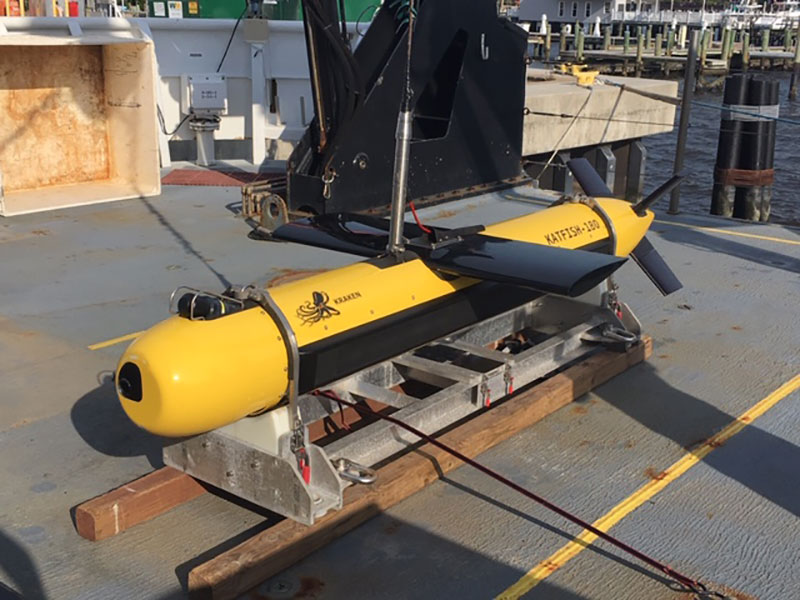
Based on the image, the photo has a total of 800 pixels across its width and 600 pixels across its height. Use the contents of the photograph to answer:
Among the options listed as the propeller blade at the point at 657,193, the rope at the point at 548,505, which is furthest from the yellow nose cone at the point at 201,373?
the propeller blade at the point at 657,193

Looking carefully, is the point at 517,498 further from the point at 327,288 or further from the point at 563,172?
the point at 563,172

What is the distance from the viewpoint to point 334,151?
9430 millimetres

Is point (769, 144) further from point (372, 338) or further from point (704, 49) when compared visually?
point (704, 49)

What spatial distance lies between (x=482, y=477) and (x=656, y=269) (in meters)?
2.49

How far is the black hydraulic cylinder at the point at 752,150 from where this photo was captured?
12.5m

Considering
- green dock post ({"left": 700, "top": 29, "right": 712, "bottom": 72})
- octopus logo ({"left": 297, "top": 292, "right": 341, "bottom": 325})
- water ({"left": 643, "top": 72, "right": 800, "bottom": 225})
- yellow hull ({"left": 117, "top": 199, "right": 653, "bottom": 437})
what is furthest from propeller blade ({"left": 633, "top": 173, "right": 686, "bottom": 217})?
green dock post ({"left": 700, "top": 29, "right": 712, "bottom": 72})

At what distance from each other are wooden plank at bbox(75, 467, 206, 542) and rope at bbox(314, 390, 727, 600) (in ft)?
2.73

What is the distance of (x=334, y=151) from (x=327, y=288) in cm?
490

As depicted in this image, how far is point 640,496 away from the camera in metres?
4.83

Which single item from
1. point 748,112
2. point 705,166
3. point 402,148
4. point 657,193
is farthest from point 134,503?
point 705,166

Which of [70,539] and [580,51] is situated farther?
[580,51]

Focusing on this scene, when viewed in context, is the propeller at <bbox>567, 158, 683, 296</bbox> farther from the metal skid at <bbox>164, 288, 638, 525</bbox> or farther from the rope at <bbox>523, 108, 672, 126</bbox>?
the rope at <bbox>523, 108, 672, 126</bbox>

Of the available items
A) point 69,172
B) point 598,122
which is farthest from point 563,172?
point 69,172

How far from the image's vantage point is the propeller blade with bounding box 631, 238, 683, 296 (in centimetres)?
658
